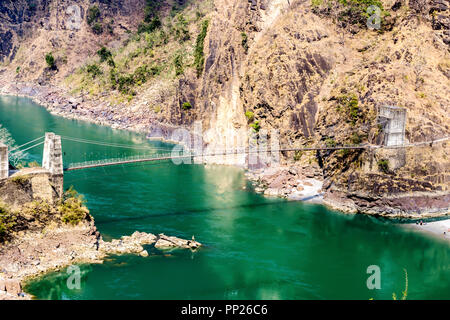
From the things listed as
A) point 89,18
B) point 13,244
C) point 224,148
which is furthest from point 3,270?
point 89,18

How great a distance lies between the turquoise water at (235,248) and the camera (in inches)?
1256

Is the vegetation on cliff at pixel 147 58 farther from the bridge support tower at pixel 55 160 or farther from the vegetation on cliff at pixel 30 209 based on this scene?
the vegetation on cliff at pixel 30 209

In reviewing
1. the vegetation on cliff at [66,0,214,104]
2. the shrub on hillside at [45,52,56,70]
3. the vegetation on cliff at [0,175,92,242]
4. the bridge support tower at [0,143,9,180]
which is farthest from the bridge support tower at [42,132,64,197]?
the shrub on hillside at [45,52,56,70]

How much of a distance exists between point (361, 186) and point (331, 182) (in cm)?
350

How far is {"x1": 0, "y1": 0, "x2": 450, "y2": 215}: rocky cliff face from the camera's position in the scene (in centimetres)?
4575

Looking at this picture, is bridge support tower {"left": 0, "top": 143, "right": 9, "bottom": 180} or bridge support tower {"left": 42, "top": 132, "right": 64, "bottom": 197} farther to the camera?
bridge support tower {"left": 42, "top": 132, "right": 64, "bottom": 197}

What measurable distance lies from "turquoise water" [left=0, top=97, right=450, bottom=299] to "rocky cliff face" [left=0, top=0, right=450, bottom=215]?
5.18 m

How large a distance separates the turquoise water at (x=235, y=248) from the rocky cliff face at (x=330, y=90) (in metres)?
5.18

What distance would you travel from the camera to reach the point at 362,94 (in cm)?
4981

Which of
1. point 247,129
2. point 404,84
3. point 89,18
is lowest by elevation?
point 247,129

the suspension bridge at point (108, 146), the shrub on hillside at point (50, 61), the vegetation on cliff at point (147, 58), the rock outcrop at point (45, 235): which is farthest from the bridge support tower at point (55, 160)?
the shrub on hillside at point (50, 61)

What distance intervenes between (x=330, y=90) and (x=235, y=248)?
80.1ft

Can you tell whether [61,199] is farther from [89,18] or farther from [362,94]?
[89,18]

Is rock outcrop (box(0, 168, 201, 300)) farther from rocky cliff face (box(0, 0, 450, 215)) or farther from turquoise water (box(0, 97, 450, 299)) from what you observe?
rocky cliff face (box(0, 0, 450, 215))
